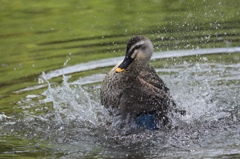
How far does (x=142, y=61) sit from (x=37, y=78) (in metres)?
2.14

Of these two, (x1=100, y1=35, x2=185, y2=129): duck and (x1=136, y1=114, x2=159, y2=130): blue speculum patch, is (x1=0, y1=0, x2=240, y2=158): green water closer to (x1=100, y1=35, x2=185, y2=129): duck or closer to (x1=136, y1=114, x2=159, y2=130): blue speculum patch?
(x1=100, y1=35, x2=185, y2=129): duck

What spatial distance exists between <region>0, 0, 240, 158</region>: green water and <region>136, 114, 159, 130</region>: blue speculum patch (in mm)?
1710

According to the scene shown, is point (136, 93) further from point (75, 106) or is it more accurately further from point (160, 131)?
point (75, 106)

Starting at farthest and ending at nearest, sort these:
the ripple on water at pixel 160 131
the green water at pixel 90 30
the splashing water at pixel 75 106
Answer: the green water at pixel 90 30, the splashing water at pixel 75 106, the ripple on water at pixel 160 131

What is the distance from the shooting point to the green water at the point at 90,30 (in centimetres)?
973

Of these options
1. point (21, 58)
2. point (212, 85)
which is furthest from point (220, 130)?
point (21, 58)

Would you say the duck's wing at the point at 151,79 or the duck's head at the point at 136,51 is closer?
the duck's head at the point at 136,51

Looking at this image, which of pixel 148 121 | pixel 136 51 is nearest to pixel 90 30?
pixel 136 51

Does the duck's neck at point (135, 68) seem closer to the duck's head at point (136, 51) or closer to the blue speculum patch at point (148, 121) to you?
the duck's head at point (136, 51)

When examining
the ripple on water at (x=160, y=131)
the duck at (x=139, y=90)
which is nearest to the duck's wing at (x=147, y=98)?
the duck at (x=139, y=90)

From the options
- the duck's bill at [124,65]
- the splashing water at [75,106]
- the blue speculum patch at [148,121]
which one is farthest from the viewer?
the splashing water at [75,106]

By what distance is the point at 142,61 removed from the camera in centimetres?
752

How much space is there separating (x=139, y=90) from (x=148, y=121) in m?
0.35

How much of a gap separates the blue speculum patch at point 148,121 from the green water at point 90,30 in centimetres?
171
